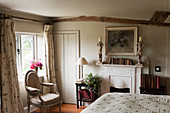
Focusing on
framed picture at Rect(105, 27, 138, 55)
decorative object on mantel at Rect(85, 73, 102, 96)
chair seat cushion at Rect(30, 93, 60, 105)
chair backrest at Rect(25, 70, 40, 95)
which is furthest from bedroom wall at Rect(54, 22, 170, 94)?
chair backrest at Rect(25, 70, 40, 95)

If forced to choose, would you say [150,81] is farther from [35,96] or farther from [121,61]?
[35,96]

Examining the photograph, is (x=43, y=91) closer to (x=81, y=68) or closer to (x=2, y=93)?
(x=81, y=68)

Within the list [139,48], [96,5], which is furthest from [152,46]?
[96,5]

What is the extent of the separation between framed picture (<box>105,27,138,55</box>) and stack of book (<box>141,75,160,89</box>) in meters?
0.67

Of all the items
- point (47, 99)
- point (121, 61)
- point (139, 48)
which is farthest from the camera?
point (121, 61)

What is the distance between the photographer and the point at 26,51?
16.7 feet

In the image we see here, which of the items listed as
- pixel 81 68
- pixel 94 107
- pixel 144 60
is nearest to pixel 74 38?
pixel 81 68

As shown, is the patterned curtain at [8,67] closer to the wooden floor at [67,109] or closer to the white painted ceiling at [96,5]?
the white painted ceiling at [96,5]

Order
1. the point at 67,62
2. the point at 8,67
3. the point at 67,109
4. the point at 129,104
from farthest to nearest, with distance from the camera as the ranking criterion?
the point at 67,62 → the point at 67,109 → the point at 8,67 → the point at 129,104

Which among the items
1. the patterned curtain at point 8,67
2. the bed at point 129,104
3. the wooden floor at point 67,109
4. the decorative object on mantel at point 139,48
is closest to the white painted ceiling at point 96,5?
the patterned curtain at point 8,67

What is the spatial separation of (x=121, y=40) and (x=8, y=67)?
2735 millimetres

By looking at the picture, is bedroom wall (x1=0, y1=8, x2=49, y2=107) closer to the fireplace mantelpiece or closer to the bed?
the fireplace mantelpiece

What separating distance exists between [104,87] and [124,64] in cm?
81

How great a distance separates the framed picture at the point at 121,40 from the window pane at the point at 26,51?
80.7 inches
